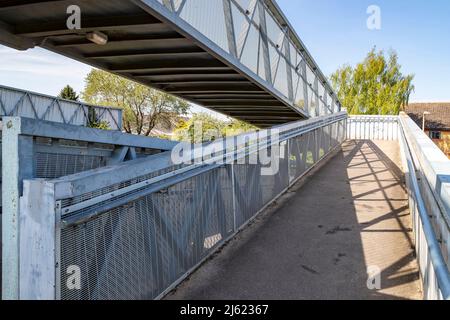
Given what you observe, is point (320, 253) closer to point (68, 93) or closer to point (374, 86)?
point (374, 86)

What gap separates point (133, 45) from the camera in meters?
9.04

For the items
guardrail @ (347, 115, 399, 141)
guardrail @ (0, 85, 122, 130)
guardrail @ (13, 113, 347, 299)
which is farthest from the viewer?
guardrail @ (347, 115, 399, 141)

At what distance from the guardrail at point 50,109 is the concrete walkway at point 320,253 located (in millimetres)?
10421

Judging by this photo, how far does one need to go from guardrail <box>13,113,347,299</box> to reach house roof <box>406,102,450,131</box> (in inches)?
1885

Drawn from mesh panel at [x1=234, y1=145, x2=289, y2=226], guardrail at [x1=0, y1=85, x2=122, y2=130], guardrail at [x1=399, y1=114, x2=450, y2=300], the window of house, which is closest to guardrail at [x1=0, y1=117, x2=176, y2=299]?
mesh panel at [x1=234, y1=145, x2=289, y2=226]

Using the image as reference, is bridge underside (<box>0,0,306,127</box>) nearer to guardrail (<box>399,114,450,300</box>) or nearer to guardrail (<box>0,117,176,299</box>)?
guardrail (<box>0,117,176,299</box>)

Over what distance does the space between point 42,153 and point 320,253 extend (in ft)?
10.4

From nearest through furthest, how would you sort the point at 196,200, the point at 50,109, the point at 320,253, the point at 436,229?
the point at 436,229 < the point at 196,200 < the point at 320,253 < the point at 50,109

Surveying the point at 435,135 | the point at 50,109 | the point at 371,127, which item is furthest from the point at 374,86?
the point at 50,109

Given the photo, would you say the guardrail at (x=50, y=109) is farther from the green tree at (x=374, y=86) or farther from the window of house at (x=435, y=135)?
the window of house at (x=435, y=135)

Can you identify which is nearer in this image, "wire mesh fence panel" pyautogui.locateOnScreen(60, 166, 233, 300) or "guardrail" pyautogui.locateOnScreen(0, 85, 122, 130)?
"wire mesh fence panel" pyautogui.locateOnScreen(60, 166, 233, 300)

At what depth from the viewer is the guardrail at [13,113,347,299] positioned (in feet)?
7.98

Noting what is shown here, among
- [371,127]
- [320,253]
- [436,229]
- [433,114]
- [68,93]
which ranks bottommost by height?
[320,253]

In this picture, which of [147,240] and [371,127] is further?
Answer: [371,127]
